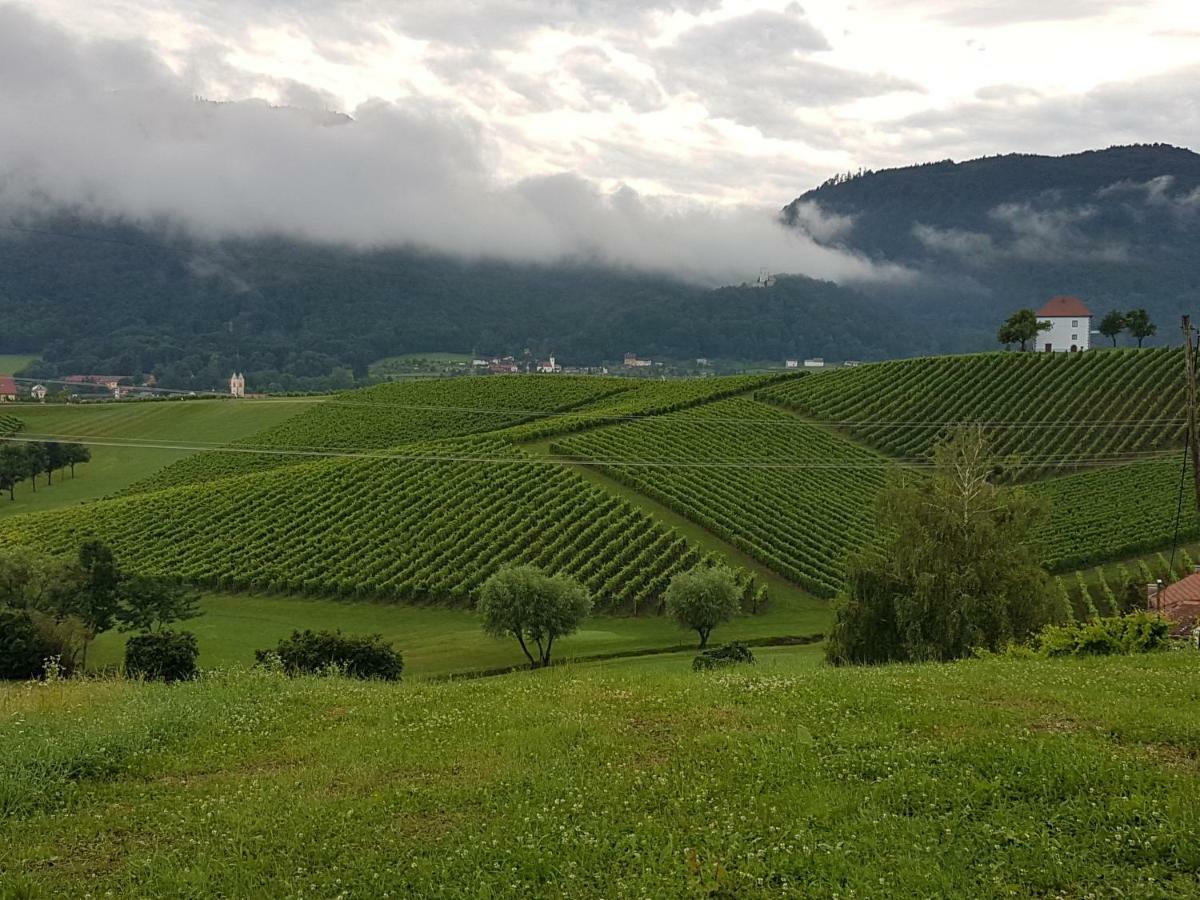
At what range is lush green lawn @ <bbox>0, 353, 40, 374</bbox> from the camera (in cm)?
17088

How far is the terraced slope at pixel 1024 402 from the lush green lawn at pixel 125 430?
183 ft

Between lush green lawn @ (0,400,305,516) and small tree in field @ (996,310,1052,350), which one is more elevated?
small tree in field @ (996,310,1052,350)

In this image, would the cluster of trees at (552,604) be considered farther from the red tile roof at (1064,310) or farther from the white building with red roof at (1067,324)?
the red tile roof at (1064,310)

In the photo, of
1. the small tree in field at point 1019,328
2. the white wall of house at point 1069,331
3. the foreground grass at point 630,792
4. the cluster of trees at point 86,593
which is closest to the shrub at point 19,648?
the cluster of trees at point 86,593

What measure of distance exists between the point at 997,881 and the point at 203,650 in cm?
4103

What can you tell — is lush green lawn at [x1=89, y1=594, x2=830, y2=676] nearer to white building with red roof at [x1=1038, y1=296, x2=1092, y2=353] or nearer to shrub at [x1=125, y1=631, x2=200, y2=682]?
shrub at [x1=125, y1=631, x2=200, y2=682]

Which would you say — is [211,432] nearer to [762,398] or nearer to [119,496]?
[119,496]

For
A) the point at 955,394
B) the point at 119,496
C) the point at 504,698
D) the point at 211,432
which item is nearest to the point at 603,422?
the point at 955,394

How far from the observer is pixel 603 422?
81.8 meters

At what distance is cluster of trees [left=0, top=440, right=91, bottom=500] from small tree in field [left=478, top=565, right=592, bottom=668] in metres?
57.9

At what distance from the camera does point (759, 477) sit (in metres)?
67.7

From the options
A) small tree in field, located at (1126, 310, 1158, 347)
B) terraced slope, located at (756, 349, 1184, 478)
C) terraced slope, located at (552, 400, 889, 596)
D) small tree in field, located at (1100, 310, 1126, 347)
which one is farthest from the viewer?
small tree in field, located at (1100, 310, 1126, 347)

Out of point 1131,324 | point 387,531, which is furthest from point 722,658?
point 1131,324

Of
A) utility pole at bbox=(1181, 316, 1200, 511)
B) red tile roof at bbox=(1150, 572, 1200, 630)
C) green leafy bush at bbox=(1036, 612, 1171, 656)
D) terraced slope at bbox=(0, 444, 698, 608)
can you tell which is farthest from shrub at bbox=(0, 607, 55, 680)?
red tile roof at bbox=(1150, 572, 1200, 630)
